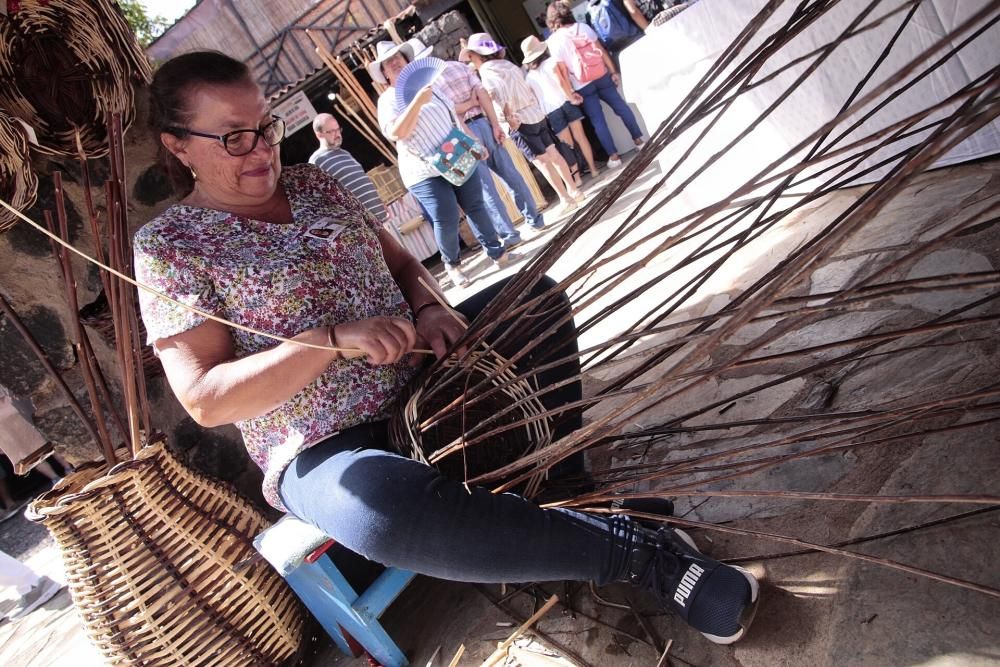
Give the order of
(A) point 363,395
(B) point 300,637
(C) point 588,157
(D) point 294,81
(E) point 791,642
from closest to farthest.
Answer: (E) point 791,642, (A) point 363,395, (B) point 300,637, (C) point 588,157, (D) point 294,81

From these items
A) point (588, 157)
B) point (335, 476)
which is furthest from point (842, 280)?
point (588, 157)

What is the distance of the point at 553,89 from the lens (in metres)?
6.18

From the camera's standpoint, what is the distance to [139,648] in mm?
1601

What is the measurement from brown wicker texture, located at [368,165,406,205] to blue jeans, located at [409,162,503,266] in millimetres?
2846

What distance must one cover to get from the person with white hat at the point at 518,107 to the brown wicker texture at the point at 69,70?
3.72 meters

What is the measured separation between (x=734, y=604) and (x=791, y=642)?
0.11 metres

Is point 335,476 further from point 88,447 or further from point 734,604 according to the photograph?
point 88,447

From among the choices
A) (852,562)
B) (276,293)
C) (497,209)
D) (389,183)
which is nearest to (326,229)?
(276,293)

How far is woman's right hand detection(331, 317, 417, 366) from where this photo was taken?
135 centimetres

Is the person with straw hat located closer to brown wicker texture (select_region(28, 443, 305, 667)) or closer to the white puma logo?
brown wicker texture (select_region(28, 443, 305, 667))

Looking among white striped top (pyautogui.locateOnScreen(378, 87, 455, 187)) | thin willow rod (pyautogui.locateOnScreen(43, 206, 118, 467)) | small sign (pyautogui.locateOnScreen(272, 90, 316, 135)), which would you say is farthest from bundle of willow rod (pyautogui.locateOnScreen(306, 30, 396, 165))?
thin willow rod (pyautogui.locateOnScreen(43, 206, 118, 467))

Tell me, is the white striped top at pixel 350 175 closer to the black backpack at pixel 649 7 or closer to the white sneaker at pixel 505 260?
the white sneaker at pixel 505 260

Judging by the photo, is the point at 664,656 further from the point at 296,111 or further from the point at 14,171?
the point at 296,111

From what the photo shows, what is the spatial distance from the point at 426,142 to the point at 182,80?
2.78m
